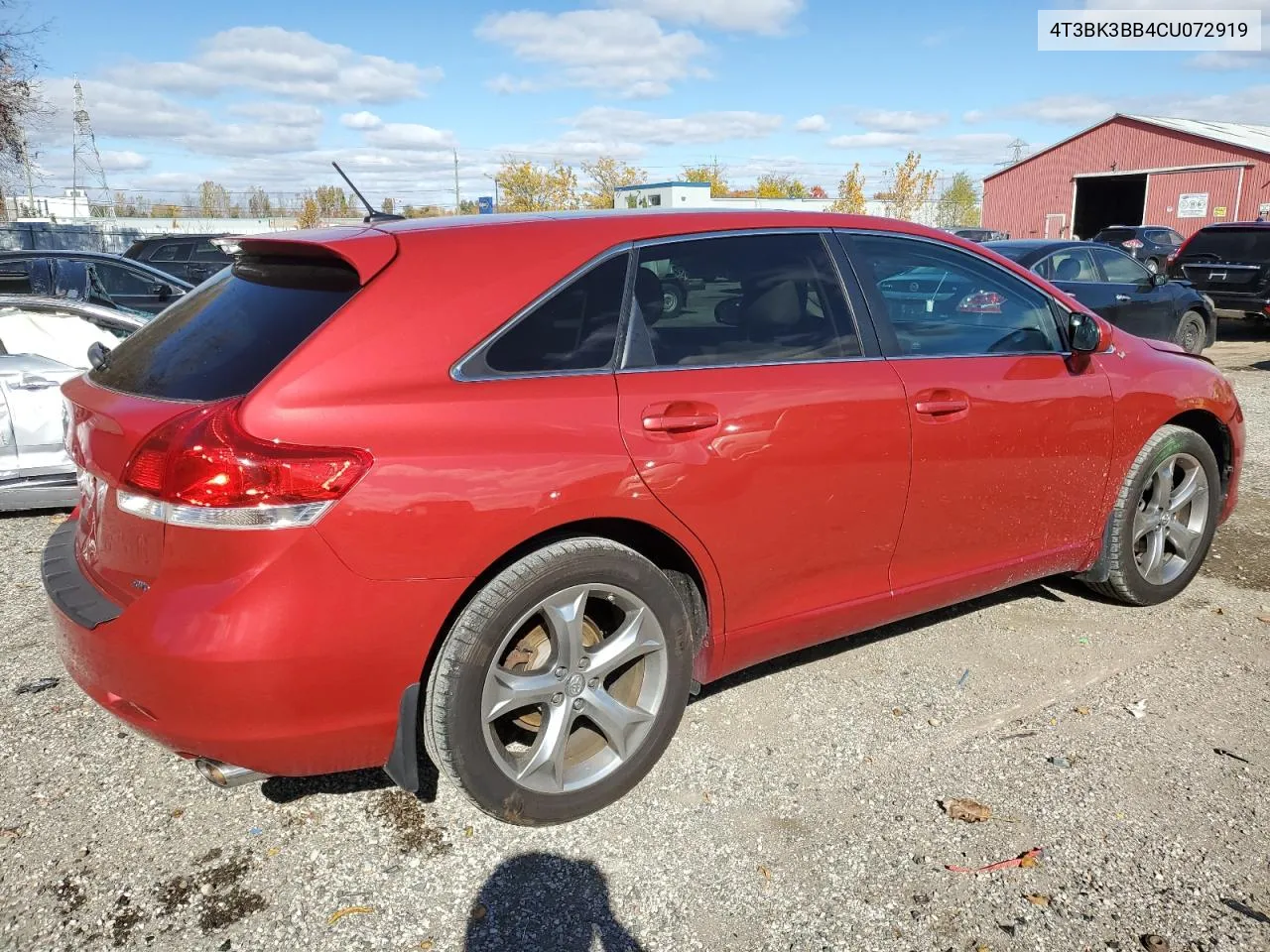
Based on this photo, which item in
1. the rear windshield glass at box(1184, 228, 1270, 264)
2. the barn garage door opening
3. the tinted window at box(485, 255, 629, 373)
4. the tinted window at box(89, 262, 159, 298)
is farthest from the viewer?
the barn garage door opening

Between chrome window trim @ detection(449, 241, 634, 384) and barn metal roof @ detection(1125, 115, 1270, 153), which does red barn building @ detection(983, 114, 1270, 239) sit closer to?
barn metal roof @ detection(1125, 115, 1270, 153)

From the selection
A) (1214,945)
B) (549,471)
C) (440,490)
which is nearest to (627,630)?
(549,471)

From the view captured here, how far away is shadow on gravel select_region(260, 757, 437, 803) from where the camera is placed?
9.87 ft

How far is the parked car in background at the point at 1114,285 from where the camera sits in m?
10.2

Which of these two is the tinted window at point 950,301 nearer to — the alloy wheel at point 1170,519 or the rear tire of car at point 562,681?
the alloy wheel at point 1170,519

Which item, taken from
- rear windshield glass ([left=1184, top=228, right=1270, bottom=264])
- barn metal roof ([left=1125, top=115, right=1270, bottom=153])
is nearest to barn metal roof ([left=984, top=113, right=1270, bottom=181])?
barn metal roof ([left=1125, top=115, right=1270, bottom=153])

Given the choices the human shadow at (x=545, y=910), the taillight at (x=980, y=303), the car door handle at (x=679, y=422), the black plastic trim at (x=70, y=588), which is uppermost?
the taillight at (x=980, y=303)

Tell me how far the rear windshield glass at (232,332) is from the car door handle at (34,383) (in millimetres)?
3333

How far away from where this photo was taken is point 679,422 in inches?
110

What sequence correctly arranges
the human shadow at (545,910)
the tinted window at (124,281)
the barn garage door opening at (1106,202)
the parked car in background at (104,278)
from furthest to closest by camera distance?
the barn garage door opening at (1106,202), the tinted window at (124,281), the parked car in background at (104,278), the human shadow at (545,910)

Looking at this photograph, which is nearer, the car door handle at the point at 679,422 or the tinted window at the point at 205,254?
the car door handle at the point at 679,422

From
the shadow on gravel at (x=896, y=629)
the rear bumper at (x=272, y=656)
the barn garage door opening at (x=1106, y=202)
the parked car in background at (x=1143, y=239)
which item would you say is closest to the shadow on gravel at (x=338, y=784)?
the rear bumper at (x=272, y=656)

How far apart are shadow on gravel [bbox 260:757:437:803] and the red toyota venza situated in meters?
0.29

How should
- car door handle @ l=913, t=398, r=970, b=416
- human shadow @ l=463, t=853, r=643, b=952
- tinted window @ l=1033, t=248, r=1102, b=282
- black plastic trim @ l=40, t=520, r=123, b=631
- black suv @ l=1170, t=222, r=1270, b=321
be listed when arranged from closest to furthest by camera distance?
human shadow @ l=463, t=853, r=643, b=952 < black plastic trim @ l=40, t=520, r=123, b=631 < car door handle @ l=913, t=398, r=970, b=416 < tinted window @ l=1033, t=248, r=1102, b=282 < black suv @ l=1170, t=222, r=1270, b=321
